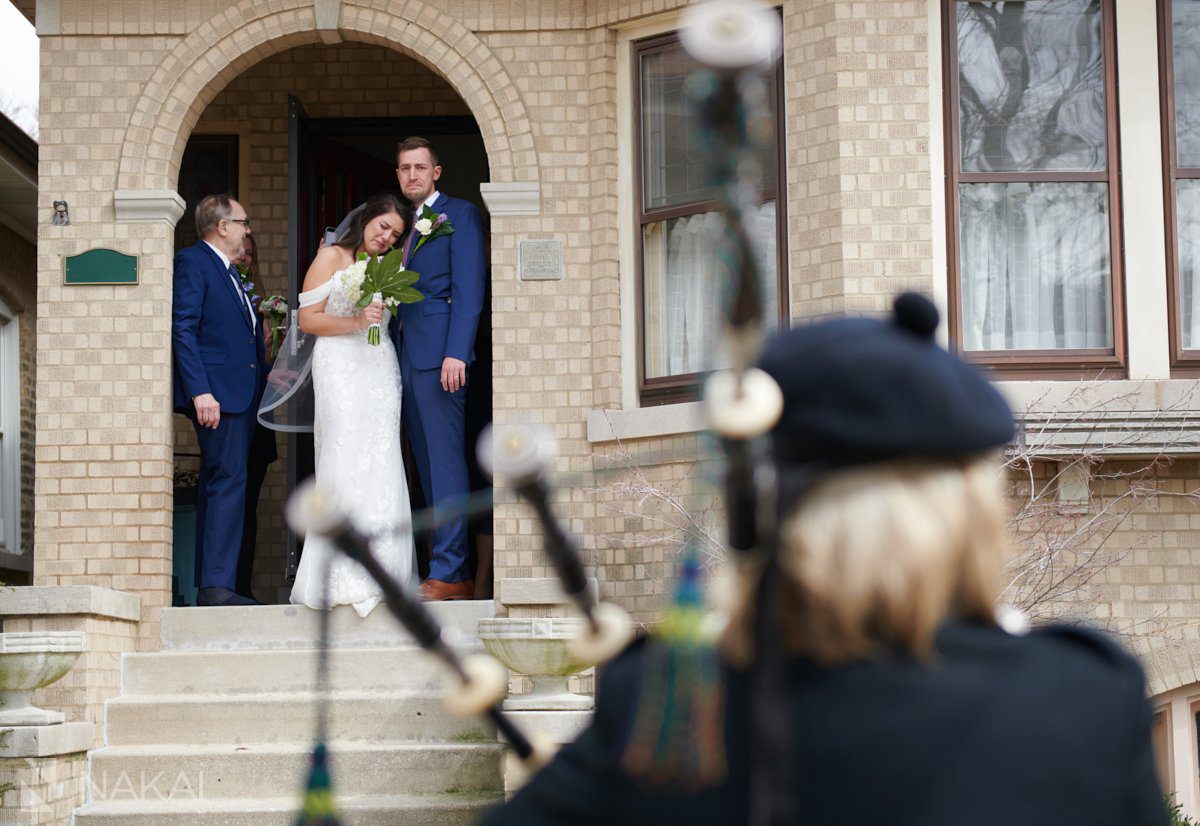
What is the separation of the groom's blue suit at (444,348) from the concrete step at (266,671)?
0.80 meters

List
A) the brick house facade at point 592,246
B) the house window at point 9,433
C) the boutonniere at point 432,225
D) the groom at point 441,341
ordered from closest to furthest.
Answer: the brick house facade at point 592,246 < the groom at point 441,341 < the boutonniere at point 432,225 < the house window at point 9,433

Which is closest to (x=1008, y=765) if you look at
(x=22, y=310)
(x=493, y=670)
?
(x=493, y=670)

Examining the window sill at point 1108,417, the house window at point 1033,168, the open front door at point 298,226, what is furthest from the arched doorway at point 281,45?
the window sill at point 1108,417

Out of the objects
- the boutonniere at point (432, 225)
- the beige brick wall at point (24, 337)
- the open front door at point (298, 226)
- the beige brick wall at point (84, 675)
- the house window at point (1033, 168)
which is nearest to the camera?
the beige brick wall at point (84, 675)

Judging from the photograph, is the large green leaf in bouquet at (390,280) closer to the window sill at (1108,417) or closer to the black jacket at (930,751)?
the window sill at (1108,417)

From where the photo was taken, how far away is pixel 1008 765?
1.58 metres

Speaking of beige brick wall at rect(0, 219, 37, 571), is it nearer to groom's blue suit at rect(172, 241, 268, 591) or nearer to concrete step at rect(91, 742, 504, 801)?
groom's blue suit at rect(172, 241, 268, 591)

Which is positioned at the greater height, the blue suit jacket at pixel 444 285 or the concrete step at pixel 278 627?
the blue suit jacket at pixel 444 285

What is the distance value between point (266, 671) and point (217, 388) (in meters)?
1.65

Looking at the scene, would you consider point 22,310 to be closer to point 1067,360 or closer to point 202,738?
point 202,738

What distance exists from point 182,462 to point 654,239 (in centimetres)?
415

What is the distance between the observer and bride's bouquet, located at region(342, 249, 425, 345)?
8.31m

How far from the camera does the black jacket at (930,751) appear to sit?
1571 millimetres

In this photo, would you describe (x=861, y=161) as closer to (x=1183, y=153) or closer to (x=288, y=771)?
(x=1183, y=153)
